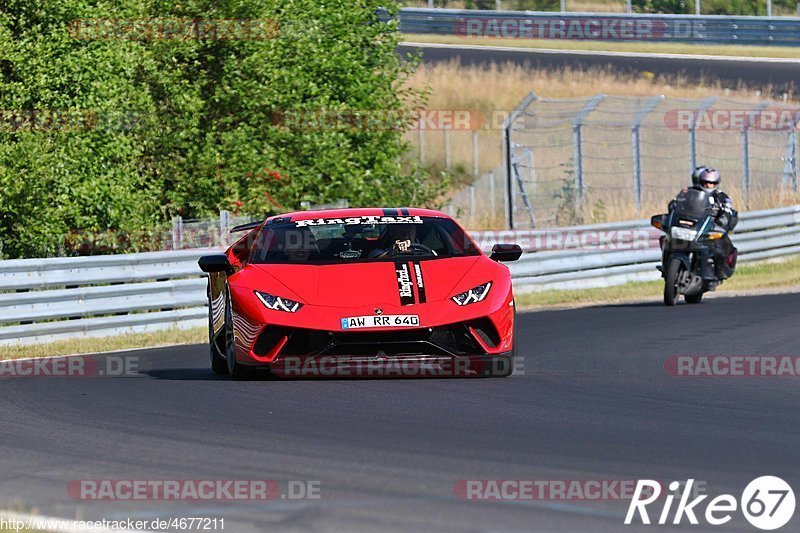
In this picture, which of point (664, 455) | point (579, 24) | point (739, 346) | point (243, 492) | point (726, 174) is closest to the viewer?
point (243, 492)

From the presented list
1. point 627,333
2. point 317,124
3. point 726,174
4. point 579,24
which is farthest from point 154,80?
point 579,24

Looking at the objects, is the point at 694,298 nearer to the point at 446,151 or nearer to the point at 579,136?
the point at 579,136

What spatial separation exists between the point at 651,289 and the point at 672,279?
158 inches

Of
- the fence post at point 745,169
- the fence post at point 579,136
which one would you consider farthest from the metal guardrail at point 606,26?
the fence post at point 579,136

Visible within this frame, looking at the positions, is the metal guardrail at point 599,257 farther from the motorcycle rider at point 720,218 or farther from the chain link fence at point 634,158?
the motorcycle rider at point 720,218

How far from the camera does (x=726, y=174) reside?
38812 mm

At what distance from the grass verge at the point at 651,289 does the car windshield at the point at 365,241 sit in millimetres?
9080

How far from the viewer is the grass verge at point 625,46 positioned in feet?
166

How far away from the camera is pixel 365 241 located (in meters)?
11.4

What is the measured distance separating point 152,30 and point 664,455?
16528 mm

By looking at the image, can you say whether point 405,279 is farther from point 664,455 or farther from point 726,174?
point 726,174

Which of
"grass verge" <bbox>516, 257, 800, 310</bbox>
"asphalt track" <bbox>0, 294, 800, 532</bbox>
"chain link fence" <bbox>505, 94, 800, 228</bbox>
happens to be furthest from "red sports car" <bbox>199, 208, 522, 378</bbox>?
"chain link fence" <bbox>505, 94, 800, 228</bbox>

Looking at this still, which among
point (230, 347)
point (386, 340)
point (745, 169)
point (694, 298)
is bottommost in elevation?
point (745, 169)

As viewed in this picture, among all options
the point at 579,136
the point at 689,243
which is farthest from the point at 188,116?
the point at 689,243
